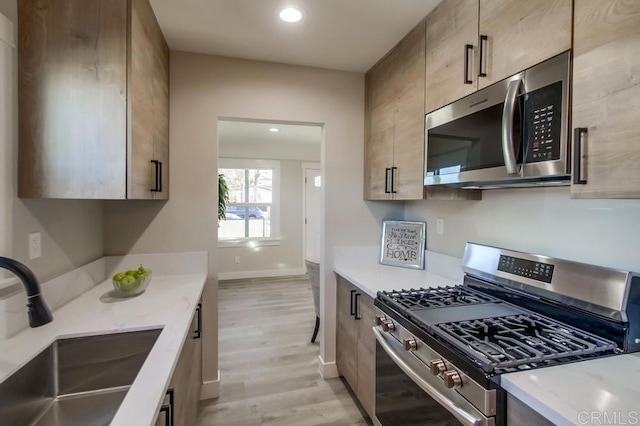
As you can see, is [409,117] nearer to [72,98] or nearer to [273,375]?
[72,98]

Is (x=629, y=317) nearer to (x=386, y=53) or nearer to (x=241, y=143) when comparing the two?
(x=386, y=53)

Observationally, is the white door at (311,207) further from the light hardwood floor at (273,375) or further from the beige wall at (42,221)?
the beige wall at (42,221)

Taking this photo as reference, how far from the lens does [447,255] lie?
2.12 m

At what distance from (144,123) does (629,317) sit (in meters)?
2.11

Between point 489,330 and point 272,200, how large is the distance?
4.91m

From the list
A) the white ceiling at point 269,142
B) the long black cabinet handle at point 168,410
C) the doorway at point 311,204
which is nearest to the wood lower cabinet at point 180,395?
the long black cabinet handle at point 168,410

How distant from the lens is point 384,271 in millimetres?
2338

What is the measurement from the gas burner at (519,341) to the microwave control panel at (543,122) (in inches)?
24.6

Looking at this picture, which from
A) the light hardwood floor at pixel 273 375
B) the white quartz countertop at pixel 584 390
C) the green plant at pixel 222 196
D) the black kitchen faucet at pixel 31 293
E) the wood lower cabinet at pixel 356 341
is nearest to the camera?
the white quartz countertop at pixel 584 390

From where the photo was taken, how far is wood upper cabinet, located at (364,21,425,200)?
6.15 ft

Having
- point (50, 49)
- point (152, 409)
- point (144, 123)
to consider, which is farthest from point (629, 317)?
point (50, 49)

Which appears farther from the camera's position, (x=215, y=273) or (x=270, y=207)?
(x=270, y=207)

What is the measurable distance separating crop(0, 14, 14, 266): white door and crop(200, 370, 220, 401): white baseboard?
153 centimetres

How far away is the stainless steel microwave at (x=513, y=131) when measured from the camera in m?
1.08
